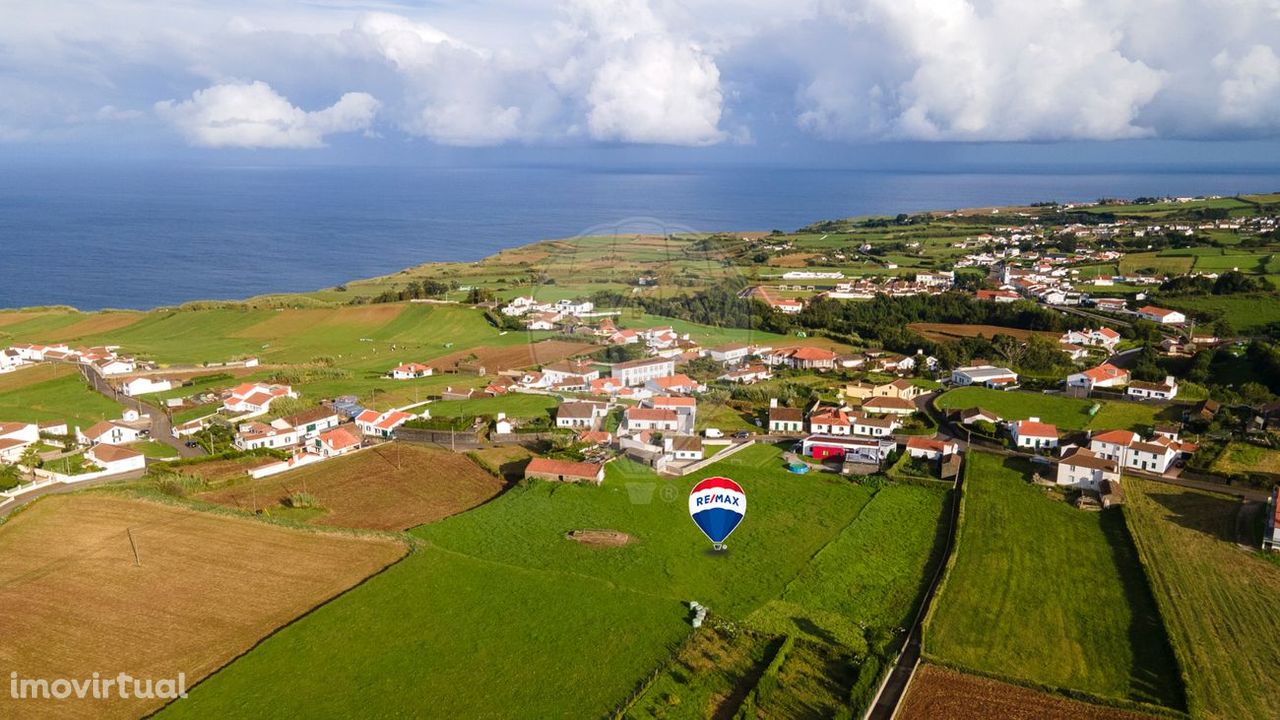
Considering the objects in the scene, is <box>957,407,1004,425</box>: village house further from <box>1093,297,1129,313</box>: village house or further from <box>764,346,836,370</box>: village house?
<box>1093,297,1129,313</box>: village house

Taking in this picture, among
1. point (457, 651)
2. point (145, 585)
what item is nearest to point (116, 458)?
point (145, 585)

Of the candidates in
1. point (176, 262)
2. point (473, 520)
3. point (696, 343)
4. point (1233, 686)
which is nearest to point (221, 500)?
point (473, 520)

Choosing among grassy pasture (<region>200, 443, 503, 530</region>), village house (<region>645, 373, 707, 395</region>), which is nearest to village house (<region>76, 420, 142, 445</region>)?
grassy pasture (<region>200, 443, 503, 530</region>)

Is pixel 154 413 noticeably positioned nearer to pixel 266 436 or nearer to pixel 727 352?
pixel 266 436

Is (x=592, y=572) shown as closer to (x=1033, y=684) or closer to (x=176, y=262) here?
(x=1033, y=684)

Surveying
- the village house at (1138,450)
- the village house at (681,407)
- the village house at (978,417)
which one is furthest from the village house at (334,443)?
the village house at (1138,450)

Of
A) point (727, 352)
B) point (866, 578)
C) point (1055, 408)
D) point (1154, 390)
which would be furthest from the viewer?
point (1154, 390)
